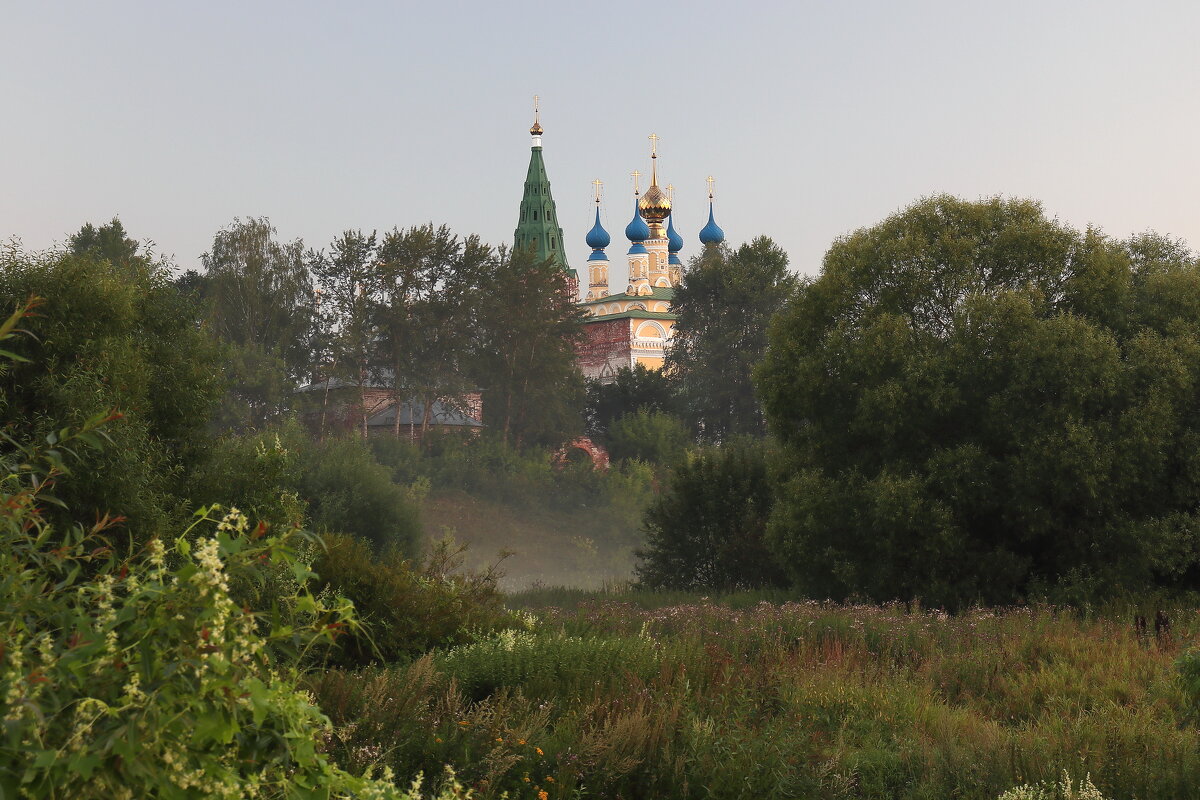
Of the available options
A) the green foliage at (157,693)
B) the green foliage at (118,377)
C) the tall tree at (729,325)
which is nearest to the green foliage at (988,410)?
the green foliage at (118,377)

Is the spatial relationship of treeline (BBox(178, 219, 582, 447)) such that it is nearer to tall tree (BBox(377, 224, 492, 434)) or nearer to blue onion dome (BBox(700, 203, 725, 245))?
tall tree (BBox(377, 224, 492, 434))

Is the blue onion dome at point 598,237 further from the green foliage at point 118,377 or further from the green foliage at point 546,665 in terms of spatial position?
the green foliage at point 546,665

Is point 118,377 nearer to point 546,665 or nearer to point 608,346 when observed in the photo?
point 546,665

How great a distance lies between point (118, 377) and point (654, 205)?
3195 inches

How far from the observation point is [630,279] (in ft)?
299

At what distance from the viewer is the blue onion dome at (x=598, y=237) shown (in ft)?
319

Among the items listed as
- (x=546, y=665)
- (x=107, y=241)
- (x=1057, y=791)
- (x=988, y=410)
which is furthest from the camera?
(x=107, y=241)

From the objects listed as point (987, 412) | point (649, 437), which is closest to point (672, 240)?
point (649, 437)

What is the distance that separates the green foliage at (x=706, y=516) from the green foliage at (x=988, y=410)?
22.1 ft

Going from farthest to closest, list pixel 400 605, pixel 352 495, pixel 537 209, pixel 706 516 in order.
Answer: pixel 537 209 < pixel 352 495 < pixel 706 516 < pixel 400 605

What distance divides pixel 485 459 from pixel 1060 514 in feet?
129

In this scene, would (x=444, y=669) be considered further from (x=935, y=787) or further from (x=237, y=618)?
(x=237, y=618)

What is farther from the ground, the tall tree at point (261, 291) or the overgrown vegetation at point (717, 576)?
the tall tree at point (261, 291)

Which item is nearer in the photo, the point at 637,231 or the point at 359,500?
the point at 359,500
